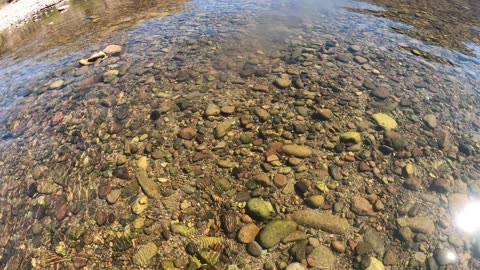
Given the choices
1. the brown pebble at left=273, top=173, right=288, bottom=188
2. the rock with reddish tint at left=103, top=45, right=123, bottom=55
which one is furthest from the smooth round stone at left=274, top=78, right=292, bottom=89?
the rock with reddish tint at left=103, top=45, right=123, bottom=55

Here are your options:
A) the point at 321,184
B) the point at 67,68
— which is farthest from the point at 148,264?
the point at 67,68

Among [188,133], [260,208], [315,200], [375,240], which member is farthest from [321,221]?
[188,133]

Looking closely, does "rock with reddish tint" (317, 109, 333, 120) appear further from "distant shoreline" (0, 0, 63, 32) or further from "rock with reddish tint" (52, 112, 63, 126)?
"distant shoreline" (0, 0, 63, 32)

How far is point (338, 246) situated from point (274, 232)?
37.8 inches

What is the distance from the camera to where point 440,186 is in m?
4.96

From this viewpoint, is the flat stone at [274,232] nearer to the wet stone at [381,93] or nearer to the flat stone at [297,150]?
the flat stone at [297,150]

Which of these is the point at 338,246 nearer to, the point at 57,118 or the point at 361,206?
the point at 361,206

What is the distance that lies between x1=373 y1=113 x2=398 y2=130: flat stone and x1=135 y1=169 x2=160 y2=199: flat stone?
5043 millimetres

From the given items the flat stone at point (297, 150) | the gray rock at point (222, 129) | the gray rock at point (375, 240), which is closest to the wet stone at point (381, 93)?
the flat stone at point (297, 150)

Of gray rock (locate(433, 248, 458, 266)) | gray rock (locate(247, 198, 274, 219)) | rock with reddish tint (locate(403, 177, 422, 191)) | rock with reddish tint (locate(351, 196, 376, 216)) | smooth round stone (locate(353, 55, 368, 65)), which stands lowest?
gray rock (locate(433, 248, 458, 266))

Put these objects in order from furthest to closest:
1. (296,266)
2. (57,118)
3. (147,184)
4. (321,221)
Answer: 1. (57,118)
2. (147,184)
3. (321,221)
4. (296,266)

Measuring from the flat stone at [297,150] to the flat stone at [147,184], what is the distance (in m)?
2.60

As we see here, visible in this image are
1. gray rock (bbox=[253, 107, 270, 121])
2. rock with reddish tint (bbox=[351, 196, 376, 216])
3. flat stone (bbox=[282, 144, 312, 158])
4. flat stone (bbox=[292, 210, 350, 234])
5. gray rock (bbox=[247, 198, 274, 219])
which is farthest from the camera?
gray rock (bbox=[253, 107, 270, 121])

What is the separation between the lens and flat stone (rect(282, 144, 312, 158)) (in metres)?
5.52
